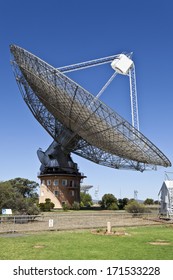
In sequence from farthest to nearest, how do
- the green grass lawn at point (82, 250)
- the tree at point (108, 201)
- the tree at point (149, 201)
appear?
the tree at point (149, 201)
the tree at point (108, 201)
the green grass lawn at point (82, 250)

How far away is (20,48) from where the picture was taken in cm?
4309

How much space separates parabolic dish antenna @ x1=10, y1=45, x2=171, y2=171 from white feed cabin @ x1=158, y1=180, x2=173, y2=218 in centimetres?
388

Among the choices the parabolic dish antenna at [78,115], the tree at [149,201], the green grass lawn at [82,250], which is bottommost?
the green grass lawn at [82,250]

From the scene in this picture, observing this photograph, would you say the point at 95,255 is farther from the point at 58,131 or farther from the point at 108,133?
the point at 58,131

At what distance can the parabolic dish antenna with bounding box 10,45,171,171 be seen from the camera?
41562 millimetres

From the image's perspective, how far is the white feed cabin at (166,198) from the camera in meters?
51.5

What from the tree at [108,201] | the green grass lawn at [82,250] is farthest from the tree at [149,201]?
the green grass lawn at [82,250]

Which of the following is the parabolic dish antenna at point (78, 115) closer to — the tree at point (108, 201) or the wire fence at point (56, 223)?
the wire fence at point (56, 223)

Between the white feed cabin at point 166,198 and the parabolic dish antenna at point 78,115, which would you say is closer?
the parabolic dish antenna at point 78,115

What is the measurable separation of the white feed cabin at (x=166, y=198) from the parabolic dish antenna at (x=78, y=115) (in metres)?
3.88

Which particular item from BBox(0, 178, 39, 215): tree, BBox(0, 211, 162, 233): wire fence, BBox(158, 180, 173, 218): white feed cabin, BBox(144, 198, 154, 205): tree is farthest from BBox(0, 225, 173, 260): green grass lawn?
BBox(144, 198, 154, 205): tree

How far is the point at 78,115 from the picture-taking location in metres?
48.2

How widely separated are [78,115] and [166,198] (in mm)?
19937

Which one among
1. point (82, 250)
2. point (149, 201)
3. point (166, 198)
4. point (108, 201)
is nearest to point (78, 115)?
point (166, 198)
